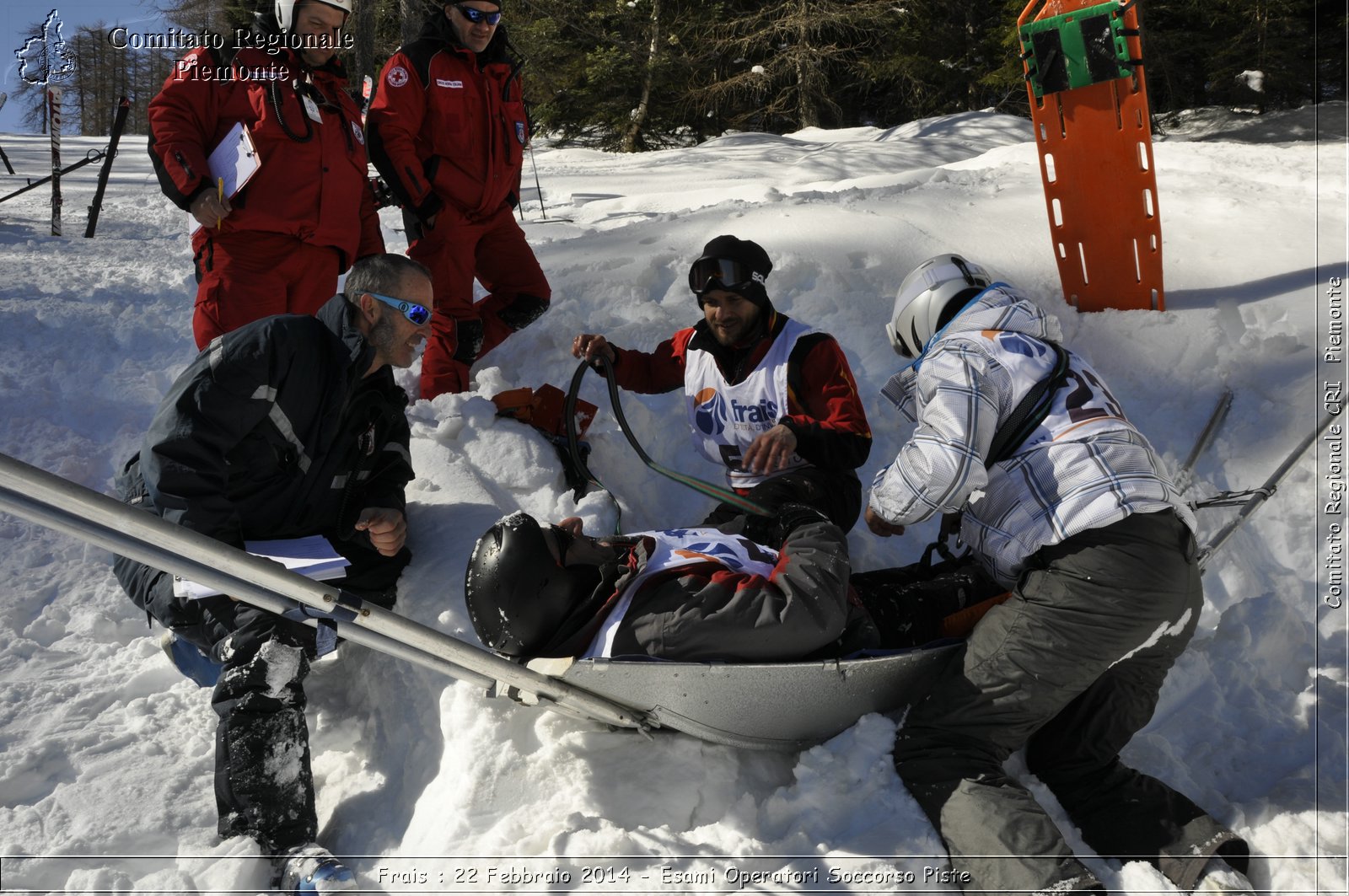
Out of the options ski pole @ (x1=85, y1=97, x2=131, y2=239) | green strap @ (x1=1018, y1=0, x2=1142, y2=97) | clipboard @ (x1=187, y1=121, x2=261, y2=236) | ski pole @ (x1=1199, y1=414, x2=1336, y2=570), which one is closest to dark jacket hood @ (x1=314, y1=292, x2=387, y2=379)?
clipboard @ (x1=187, y1=121, x2=261, y2=236)

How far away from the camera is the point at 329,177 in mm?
4043

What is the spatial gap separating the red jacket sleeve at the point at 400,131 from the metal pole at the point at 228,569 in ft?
8.23

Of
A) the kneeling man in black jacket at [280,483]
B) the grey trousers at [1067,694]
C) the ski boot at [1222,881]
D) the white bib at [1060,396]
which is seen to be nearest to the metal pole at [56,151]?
the kneeling man in black jacket at [280,483]

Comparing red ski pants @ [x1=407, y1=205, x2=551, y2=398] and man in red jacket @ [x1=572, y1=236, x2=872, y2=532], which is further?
red ski pants @ [x1=407, y1=205, x2=551, y2=398]

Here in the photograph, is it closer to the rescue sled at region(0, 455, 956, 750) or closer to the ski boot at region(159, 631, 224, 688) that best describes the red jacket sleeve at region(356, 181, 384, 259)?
the ski boot at region(159, 631, 224, 688)

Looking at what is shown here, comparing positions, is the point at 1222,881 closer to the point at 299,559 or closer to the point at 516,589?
the point at 516,589

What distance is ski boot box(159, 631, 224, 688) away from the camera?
294 cm

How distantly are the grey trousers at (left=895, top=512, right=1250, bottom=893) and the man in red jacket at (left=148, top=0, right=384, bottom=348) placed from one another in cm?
300

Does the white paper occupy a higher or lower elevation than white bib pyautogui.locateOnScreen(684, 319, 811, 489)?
lower

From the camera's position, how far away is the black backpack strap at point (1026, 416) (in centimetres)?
259

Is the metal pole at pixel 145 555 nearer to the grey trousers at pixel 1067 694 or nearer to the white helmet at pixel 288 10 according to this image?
the grey trousers at pixel 1067 694

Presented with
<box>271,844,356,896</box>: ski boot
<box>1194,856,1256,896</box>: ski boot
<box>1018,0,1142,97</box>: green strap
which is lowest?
<box>1194,856,1256,896</box>: ski boot

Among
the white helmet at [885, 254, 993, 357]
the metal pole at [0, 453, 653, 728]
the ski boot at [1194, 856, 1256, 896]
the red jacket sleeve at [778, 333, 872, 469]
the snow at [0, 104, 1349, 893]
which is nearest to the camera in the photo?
the metal pole at [0, 453, 653, 728]

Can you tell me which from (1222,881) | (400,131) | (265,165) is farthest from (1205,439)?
(265,165)
